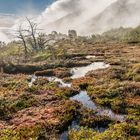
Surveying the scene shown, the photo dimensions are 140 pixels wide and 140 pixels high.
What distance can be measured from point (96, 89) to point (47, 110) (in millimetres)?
10016

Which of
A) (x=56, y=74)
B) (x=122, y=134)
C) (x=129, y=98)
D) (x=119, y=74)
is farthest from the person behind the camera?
(x=56, y=74)

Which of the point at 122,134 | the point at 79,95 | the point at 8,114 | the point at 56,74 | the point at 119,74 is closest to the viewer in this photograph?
the point at 122,134

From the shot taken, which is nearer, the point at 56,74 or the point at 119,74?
the point at 119,74

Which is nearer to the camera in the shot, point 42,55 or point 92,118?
point 92,118

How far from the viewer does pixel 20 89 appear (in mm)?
41562

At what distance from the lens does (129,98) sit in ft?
114

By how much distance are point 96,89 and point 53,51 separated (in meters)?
46.9

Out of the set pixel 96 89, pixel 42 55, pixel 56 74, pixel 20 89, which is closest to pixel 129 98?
pixel 96 89

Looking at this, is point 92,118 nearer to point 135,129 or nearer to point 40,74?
point 135,129

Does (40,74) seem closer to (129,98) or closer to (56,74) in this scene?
(56,74)

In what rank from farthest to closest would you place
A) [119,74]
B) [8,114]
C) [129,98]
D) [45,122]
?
[119,74], [129,98], [8,114], [45,122]

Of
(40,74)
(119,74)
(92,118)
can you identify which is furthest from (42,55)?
(92,118)

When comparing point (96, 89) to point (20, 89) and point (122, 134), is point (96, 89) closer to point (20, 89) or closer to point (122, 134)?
point (20, 89)

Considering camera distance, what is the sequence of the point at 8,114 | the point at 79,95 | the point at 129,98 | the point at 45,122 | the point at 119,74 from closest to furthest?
the point at 45,122 → the point at 8,114 → the point at 129,98 → the point at 79,95 → the point at 119,74
